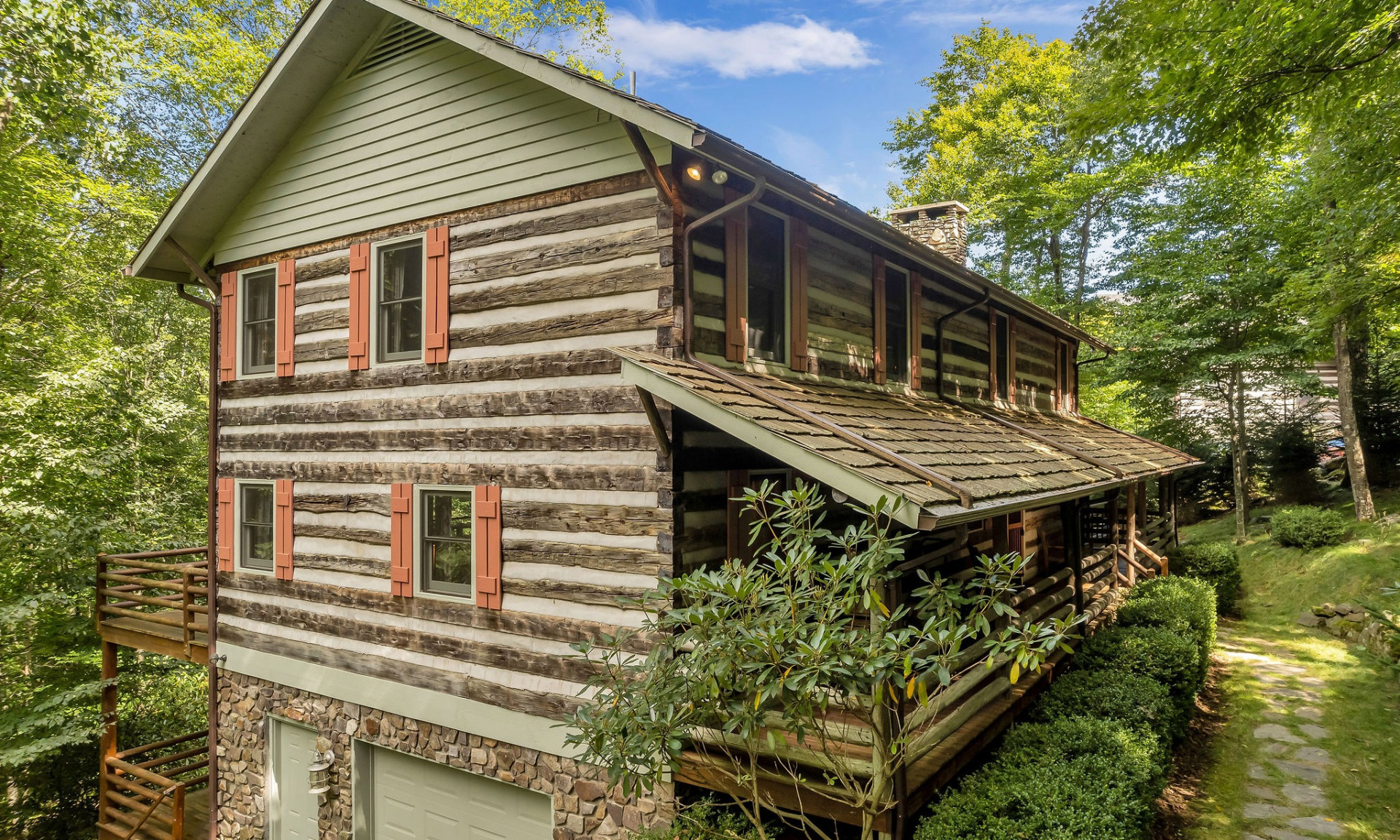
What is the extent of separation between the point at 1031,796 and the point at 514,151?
268 inches

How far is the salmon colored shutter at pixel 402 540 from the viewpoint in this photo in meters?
7.44

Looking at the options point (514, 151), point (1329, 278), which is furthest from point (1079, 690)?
point (1329, 278)

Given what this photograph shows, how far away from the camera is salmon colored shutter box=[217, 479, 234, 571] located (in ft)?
30.9

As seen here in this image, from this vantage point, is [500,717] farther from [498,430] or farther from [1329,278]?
[1329,278]

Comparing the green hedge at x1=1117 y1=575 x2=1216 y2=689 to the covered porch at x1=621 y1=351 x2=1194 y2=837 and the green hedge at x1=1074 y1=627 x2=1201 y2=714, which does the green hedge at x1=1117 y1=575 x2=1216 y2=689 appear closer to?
the green hedge at x1=1074 y1=627 x2=1201 y2=714

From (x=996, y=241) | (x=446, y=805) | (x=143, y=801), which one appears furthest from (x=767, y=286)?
(x=996, y=241)

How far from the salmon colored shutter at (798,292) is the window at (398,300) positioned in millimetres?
3967

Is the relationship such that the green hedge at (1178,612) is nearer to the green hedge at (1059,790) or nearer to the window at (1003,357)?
the green hedge at (1059,790)

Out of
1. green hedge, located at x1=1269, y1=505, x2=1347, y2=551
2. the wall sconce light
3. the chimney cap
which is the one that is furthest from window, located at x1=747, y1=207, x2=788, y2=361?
green hedge, located at x1=1269, y1=505, x2=1347, y2=551

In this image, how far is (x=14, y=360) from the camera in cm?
1384

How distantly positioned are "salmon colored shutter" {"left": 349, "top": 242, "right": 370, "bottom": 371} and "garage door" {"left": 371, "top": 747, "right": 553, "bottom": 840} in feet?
14.1

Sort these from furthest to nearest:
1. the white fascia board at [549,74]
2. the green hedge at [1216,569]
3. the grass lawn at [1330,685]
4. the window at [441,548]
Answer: the green hedge at [1216,569] < the window at [441,548] < the grass lawn at [1330,685] < the white fascia board at [549,74]

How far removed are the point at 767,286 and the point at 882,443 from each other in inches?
90.6

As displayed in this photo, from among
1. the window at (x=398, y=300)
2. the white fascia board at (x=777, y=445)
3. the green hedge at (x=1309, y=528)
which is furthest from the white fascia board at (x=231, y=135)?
the green hedge at (x=1309, y=528)
